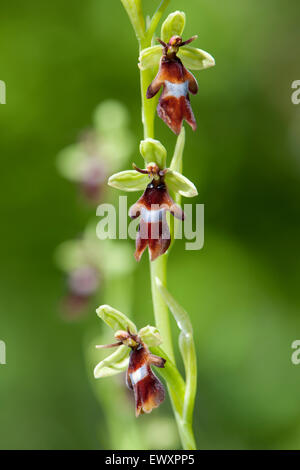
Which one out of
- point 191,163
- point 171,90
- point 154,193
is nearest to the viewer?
point 171,90

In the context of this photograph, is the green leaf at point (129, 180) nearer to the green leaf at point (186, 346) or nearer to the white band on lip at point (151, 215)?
the white band on lip at point (151, 215)

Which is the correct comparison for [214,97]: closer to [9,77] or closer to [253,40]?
[253,40]

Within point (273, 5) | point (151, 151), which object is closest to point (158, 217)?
point (151, 151)

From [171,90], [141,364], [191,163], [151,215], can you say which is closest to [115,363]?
[141,364]

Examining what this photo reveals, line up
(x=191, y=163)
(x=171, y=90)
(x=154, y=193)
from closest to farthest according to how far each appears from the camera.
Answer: (x=171, y=90) → (x=154, y=193) → (x=191, y=163)

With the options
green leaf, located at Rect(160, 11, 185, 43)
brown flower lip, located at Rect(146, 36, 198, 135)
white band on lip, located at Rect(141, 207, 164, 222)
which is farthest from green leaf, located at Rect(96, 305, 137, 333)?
green leaf, located at Rect(160, 11, 185, 43)

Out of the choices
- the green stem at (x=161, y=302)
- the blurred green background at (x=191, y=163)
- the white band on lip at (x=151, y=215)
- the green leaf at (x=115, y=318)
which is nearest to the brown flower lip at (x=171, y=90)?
the white band on lip at (x=151, y=215)

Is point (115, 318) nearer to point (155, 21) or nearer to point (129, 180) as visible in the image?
point (129, 180)
